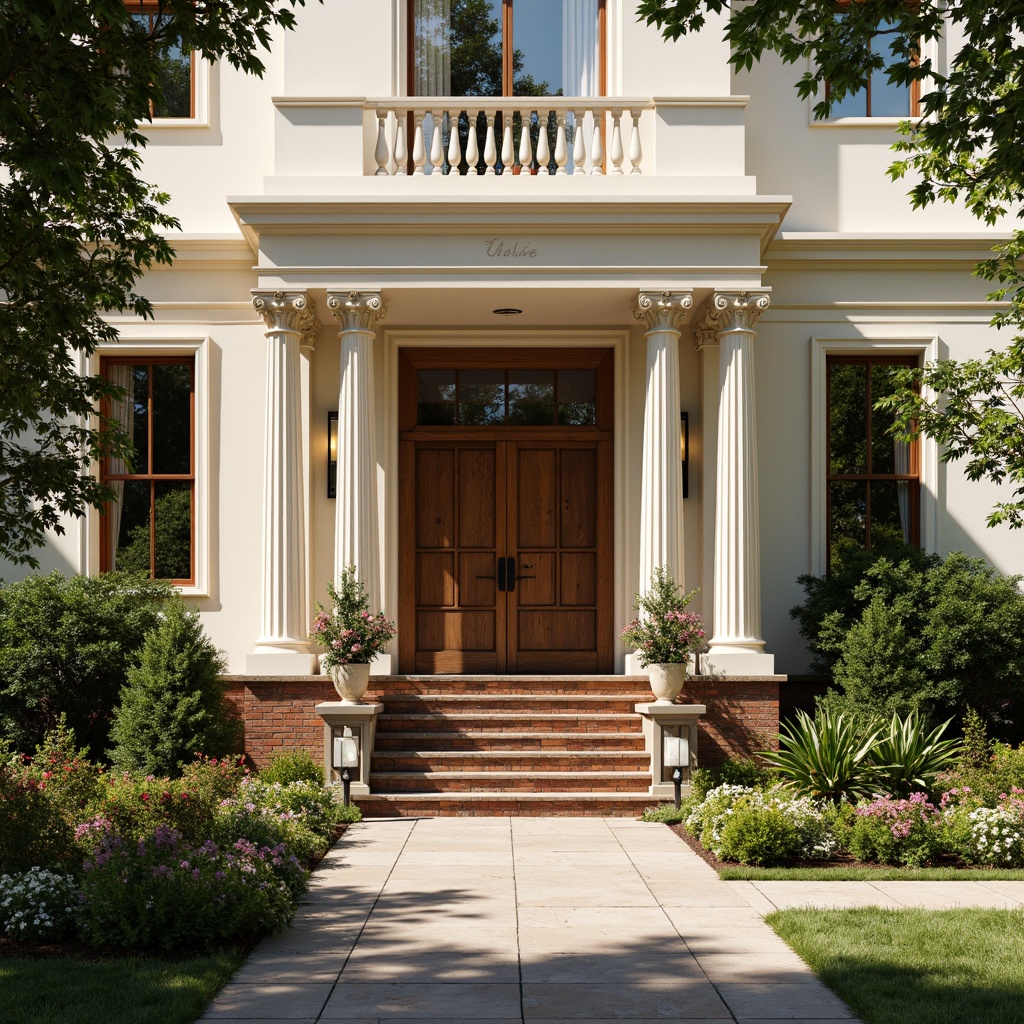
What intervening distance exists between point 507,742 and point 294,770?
7.30ft

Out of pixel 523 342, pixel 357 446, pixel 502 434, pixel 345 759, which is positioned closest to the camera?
pixel 345 759

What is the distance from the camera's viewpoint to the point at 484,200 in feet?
40.1

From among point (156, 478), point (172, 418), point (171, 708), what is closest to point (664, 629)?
point (171, 708)

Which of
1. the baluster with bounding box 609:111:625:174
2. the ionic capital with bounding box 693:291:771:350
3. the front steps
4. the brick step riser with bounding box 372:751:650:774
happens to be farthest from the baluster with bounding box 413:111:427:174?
the brick step riser with bounding box 372:751:650:774

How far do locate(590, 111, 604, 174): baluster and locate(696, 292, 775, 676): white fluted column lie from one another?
199cm

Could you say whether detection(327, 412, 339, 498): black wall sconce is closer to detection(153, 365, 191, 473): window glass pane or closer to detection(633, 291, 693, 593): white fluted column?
detection(153, 365, 191, 473): window glass pane

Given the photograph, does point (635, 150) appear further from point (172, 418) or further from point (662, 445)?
point (172, 418)

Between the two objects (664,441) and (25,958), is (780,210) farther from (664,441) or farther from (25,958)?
(25,958)

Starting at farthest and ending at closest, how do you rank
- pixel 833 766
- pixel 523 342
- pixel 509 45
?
pixel 523 342 → pixel 509 45 → pixel 833 766

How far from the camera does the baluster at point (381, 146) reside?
1274 centimetres

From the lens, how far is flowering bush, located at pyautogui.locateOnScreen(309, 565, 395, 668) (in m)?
11.7

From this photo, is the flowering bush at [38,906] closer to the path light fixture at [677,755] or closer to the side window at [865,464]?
the path light fixture at [677,755]

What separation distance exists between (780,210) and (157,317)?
23.6 feet

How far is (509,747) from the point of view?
1222 centimetres
